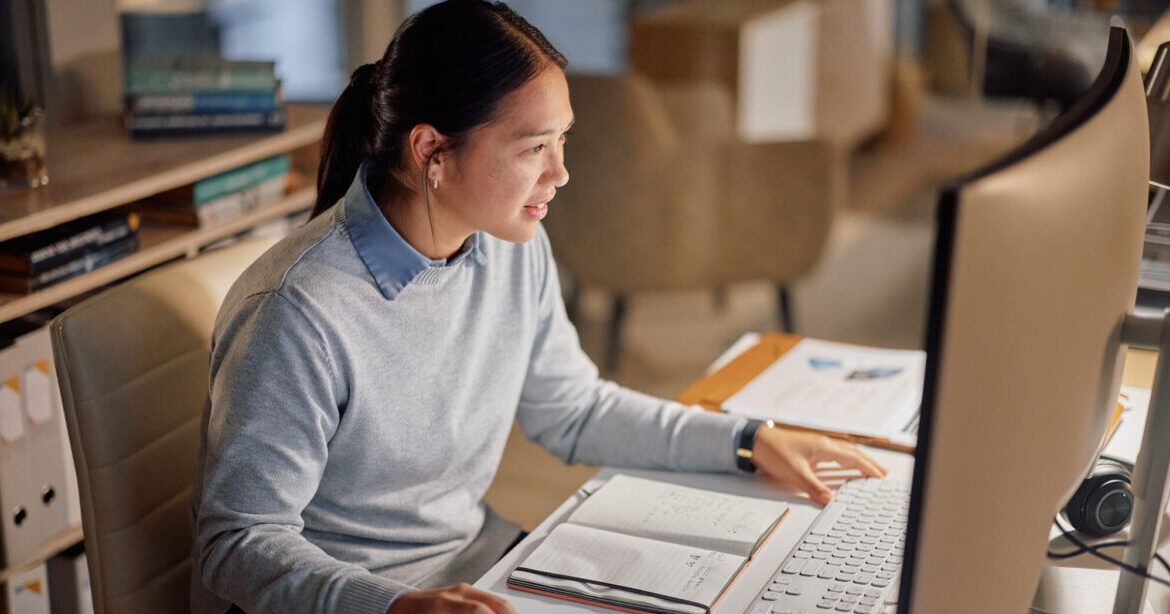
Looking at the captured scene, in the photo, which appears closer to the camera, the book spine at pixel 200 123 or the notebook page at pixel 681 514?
the notebook page at pixel 681 514

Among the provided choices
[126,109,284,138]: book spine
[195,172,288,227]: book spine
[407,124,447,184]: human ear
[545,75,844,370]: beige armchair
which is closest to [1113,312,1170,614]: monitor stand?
[407,124,447,184]: human ear

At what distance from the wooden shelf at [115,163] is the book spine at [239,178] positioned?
15mm

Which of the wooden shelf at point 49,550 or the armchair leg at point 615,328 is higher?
the wooden shelf at point 49,550

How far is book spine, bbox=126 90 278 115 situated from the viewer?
2336 mm

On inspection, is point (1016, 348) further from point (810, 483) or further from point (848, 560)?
point (810, 483)

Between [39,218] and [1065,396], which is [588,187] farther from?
[1065,396]

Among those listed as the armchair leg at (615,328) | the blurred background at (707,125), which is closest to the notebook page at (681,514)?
the blurred background at (707,125)

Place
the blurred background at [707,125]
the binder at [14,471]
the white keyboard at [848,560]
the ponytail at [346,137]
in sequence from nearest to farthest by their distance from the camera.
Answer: the white keyboard at [848,560] → the ponytail at [346,137] → the binder at [14,471] → the blurred background at [707,125]

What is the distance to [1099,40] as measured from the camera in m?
4.52

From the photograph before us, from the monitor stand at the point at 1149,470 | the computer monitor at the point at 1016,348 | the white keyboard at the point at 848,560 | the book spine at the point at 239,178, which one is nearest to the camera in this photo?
the computer monitor at the point at 1016,348

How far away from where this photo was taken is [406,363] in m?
1.29

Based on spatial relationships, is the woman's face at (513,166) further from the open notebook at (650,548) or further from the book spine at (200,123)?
the book spine at (200,123)

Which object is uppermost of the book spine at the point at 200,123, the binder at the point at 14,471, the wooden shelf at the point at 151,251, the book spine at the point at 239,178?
the book spine at the point at 200,123

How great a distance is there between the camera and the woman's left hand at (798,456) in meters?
1.36
